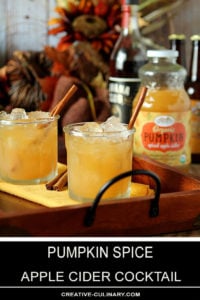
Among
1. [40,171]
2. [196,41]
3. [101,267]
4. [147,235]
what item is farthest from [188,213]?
[196,41]

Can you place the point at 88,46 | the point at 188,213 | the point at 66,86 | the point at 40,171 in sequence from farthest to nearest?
the point at 88,46
the point at 66,86
the point at 40,171
the point at 188,213

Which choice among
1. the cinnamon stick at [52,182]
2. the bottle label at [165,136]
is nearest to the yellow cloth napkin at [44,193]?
the cinnamon stick at [52,182]

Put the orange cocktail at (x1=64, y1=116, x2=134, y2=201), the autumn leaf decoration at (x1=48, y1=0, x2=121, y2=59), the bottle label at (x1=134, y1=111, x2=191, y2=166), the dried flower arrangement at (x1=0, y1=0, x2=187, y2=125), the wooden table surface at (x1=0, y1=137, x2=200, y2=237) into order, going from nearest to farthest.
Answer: the wooden table surface at (x1=0, y1=137, x2=200, y2=237) < the orange cocktail at (x1=64, y1=116, x2=134, y2=201) < the bottle label at (x1=134, y1=111, x2=191, y2=166) < the dried flower arrangement at (x1=0, y1=0, x2=187, y2=125) < the autumn leaf decoration at (x1=48, y1=0, x2=121, y2=59)

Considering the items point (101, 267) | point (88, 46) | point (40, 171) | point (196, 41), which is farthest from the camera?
point (88, 46)

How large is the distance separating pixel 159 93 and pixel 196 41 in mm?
285

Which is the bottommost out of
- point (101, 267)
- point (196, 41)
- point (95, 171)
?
point (101, 267)

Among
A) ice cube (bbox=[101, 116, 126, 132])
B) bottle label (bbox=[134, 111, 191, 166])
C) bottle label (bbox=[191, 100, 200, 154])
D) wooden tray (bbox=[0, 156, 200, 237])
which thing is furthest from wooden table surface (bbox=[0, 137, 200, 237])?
bottle label (bbox=[191, 100, 200, 154])

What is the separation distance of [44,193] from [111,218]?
0.20 meters

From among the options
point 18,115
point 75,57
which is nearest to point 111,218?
point 18,115

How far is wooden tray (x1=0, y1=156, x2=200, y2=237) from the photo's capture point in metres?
1.04

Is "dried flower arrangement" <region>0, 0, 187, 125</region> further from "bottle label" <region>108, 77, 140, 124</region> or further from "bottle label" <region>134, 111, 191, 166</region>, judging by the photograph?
"bottle label" <region>134, 111, 191, 166</region>

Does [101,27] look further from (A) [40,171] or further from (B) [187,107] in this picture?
(A) [40,171]

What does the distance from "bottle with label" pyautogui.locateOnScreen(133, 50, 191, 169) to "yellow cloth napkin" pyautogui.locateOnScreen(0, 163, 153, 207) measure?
32cm

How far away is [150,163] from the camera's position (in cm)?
142
